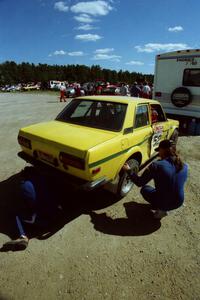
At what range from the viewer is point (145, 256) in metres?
3.13

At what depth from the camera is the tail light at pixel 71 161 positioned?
334cm

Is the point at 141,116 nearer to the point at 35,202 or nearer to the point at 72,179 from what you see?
the point at 72,179

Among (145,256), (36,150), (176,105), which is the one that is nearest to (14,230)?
(36,150)

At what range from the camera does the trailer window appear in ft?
28.7

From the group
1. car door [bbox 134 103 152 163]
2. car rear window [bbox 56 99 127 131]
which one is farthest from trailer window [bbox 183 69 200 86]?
car rear window [bbox 56 99 127 131]

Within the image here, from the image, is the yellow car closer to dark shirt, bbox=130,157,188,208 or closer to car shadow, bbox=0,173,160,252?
car shadow, bbox=0,173,160,252

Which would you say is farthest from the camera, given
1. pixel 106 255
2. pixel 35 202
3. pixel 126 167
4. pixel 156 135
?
pixel 156 135

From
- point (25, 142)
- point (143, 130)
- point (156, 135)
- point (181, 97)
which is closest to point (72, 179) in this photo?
point (25, 142)

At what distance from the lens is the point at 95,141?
3557 mm

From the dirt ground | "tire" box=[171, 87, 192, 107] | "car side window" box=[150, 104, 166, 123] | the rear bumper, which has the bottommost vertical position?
the dirt ground

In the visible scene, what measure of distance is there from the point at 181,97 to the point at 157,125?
453 cm

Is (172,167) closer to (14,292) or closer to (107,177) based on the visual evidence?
(107,177)

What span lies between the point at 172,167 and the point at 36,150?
2272 millimetres

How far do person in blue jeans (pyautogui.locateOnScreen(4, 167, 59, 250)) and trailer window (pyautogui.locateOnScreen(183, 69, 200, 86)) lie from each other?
293 inches
